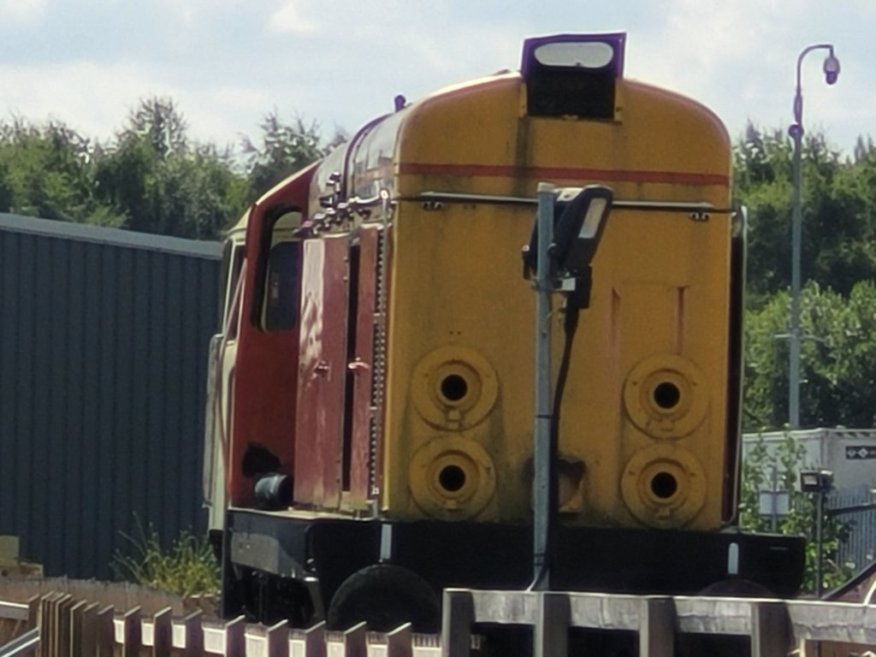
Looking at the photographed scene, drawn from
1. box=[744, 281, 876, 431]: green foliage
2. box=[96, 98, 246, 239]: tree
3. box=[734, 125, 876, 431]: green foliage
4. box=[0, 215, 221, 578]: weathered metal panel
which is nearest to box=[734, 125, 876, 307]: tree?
box=[734, 125, 876, 431]: green foliage

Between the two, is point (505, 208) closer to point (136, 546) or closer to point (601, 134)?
point (601, 134)

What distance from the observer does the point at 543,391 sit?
10.1 m

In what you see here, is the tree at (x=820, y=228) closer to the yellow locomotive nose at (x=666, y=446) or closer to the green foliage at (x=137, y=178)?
the green foliage at (x=137, y=178)

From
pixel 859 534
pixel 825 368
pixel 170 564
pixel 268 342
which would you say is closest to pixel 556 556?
pixel 268 342

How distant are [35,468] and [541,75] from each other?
53.3ft

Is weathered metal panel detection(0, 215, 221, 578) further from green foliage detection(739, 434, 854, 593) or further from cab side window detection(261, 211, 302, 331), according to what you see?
cab side window detection(261, 211, 302, 331)

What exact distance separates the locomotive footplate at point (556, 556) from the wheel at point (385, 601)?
12cm

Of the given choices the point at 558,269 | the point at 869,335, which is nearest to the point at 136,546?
the point at 558,269

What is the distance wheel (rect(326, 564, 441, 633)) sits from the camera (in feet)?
34.8

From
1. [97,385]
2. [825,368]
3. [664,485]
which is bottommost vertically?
[664,485]

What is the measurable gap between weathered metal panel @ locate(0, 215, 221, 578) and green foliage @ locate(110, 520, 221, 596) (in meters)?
0.28

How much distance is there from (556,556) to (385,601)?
816 millimetres

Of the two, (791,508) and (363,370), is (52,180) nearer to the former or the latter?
(791,508)

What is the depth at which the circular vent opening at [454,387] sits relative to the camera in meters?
11.4
